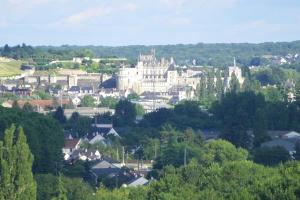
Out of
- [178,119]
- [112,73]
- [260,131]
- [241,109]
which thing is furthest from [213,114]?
[112,73]

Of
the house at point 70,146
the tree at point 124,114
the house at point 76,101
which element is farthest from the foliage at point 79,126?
the house at point 76,101

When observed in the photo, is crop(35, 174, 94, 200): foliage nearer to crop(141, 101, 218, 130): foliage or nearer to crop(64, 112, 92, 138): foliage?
crop(141, 101, 218, 130): foliage

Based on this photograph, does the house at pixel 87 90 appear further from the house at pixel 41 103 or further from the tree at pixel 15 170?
the tree at pixel 15 170

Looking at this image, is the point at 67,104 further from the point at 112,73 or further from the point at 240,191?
the point at 240,191

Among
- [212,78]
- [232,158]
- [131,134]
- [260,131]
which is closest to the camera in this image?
[232,158]

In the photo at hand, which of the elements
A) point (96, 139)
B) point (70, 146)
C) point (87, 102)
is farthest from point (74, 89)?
point (70, 146)
